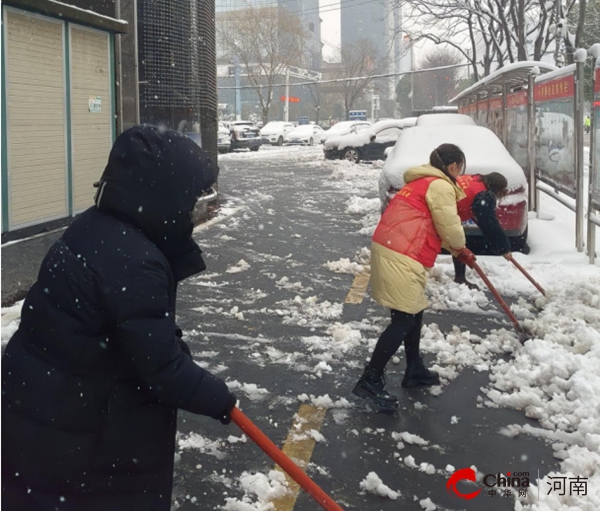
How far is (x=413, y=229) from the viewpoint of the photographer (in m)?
4.29

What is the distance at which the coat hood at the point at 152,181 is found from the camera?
205 centimetres

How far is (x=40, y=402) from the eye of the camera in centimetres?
202

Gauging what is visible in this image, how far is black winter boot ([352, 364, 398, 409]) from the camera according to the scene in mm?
4316

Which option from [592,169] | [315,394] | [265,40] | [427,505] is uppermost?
[265,40]

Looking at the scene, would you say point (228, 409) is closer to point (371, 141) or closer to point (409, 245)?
point (409, 245)

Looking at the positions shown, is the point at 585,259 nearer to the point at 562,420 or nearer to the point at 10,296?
the point at 562,420

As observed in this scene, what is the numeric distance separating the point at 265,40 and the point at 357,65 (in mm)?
13252

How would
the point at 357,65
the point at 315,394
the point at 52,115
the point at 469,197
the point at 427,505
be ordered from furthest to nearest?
the point at 357,65
the point at 52,115
the point at 469,197
the point at 315,394
the point at 427,505

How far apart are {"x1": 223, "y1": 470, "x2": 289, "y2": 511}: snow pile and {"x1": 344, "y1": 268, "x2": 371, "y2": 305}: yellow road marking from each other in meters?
3.45

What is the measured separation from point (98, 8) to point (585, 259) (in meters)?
6.42

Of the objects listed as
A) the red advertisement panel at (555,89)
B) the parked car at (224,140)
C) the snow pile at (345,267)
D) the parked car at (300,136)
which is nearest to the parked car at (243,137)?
the parked car at (224,140)

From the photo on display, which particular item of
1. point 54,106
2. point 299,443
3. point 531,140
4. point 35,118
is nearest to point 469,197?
point 299,443

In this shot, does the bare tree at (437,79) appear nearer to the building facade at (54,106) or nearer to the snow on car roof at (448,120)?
the snow on car roof at (448,120)

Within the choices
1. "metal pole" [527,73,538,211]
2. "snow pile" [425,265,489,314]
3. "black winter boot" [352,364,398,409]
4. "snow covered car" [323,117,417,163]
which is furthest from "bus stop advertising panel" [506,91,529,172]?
"snow covered car" [323,117,417,163]
